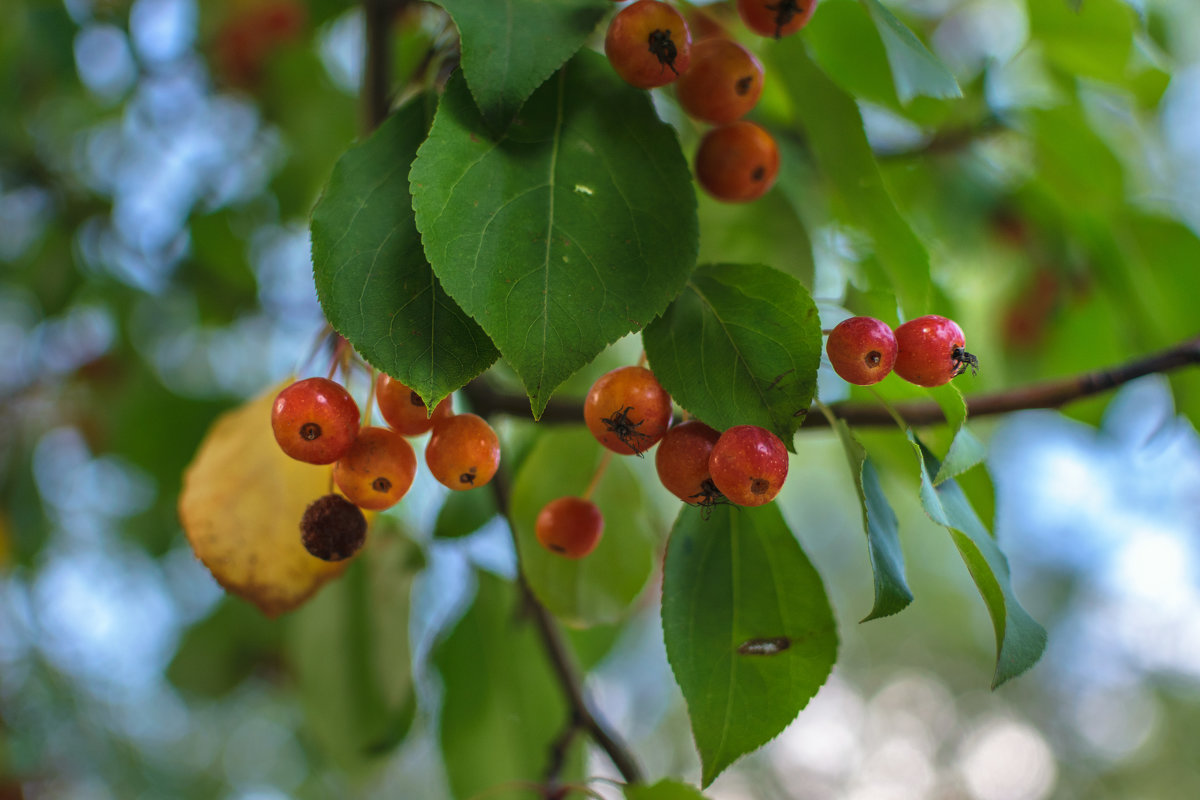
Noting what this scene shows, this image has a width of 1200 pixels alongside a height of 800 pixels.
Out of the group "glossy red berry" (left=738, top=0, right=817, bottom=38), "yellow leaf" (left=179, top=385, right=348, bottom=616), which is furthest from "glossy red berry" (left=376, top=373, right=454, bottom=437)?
"glossy red berry" (left=738, top=0, right=817, bottom=38)

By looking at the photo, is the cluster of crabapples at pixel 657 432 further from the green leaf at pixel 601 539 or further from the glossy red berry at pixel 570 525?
the green leaf at pixel 601 539

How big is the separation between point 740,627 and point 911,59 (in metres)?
0.37

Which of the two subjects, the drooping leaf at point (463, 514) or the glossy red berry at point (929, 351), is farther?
the drooping leaf at point (463, 514)

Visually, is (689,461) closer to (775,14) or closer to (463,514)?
(775,14)

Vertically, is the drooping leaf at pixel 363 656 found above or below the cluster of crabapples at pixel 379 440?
below

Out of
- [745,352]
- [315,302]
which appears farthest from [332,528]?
[315,302]

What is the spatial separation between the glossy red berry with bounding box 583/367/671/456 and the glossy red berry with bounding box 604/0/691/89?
0.18 m

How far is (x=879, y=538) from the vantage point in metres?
0.48

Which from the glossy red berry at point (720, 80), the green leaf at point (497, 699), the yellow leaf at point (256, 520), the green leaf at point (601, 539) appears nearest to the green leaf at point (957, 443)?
the glossy red berry at point (720, 80)

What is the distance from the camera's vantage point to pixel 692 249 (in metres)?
0.48

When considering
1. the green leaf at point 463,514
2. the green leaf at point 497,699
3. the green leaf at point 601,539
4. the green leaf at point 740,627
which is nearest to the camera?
the green leaf at point 740,627

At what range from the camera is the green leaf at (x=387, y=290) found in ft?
1.41

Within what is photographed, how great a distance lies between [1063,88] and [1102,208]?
17 centimetres

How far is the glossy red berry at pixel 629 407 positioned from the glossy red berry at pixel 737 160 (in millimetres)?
193
